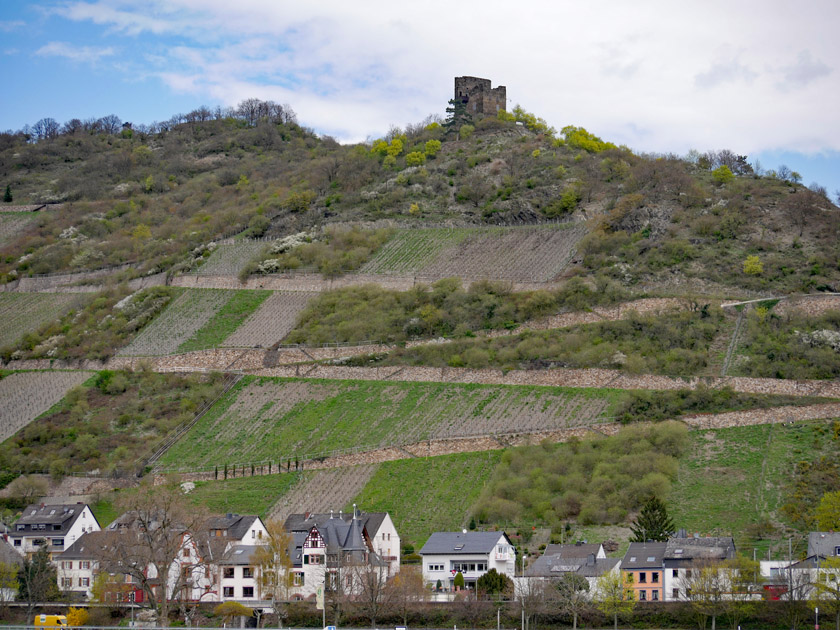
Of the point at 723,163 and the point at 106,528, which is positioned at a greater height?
the point at 723,163

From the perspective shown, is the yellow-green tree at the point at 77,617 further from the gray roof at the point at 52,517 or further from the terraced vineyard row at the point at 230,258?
the terraced vineyard row at the point at 230,258

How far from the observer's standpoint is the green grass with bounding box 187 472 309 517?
8038 centimetres

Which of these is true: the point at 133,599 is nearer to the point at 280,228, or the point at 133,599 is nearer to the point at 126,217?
the point at 280,228

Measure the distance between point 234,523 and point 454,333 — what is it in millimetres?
31246

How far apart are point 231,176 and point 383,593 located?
105 meters

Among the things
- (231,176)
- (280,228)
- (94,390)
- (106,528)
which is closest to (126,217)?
(231,176)

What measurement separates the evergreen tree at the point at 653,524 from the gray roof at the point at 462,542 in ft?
22.1

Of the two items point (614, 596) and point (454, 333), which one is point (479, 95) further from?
point (614, 596)

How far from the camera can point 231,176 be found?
16162 centimetres

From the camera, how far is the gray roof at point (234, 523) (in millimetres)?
71250

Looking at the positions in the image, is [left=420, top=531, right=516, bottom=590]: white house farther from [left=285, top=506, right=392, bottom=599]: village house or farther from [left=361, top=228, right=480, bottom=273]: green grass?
[left=361, top=228, right=480, bottom=273]: green grass

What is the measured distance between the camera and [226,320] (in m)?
112

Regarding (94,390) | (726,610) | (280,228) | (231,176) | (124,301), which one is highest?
(231,176)

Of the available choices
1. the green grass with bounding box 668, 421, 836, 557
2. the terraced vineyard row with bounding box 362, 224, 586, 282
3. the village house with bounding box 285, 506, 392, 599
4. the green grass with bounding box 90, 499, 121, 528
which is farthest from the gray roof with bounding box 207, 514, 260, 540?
the terraced vineyard row with bounding box 362, 224, 586, 282
